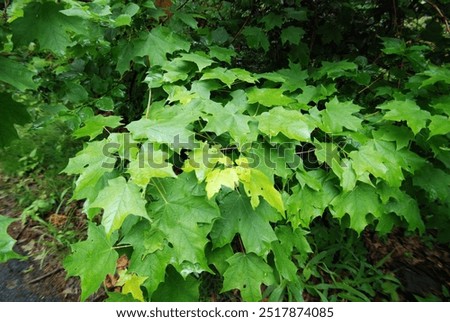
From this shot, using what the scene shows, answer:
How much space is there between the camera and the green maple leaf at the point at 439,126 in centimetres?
149

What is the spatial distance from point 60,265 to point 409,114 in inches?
104

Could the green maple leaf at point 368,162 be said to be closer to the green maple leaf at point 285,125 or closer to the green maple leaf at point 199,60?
the green maple leaf at point 285,125

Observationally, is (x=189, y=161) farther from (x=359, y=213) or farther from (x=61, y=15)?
(x=359, y=213)

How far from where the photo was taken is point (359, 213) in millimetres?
1658

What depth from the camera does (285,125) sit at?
4.53 ft

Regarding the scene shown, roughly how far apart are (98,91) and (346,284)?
7.99 feet

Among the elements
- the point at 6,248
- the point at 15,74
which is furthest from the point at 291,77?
the point at 6,248

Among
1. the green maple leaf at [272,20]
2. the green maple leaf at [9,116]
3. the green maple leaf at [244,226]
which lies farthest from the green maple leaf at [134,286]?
the green maple leaf at [272,20]

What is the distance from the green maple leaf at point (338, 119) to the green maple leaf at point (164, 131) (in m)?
0.73

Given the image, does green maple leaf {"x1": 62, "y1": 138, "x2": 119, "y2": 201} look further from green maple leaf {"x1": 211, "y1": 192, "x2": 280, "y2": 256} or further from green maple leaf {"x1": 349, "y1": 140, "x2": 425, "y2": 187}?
green maple leaf {"x1": 349, "y1": 140, "x2": 425, "y2": 187}

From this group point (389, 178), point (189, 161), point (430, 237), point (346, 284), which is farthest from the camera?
point (430, 237)

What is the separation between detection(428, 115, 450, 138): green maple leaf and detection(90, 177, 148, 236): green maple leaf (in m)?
1.37

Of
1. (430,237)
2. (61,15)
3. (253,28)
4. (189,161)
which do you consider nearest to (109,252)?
(189,161)

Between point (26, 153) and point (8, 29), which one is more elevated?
point (8, 29)
